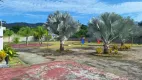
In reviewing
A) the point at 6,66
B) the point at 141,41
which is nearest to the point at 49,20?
the point at 6,66

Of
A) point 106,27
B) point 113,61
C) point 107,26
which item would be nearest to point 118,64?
point 113,61

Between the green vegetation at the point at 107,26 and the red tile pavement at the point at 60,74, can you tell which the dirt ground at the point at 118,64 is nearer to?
the red tile pavement at the point at 60,74

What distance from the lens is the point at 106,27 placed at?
34.6 metres

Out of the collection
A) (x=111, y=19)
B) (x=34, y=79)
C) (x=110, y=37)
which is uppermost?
(x=111, y=19)

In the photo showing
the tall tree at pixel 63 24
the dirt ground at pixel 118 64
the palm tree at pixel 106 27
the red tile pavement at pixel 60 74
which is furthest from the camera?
the tall tree at pixel 63 24

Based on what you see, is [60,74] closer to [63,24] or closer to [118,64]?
[118,64]

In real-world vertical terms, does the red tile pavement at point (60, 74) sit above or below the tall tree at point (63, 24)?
below

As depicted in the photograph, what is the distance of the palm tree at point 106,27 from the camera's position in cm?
3453

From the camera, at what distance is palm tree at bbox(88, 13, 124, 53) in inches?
1359

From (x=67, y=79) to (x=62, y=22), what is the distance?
25.0 m

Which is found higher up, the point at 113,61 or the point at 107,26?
the point at 107,26

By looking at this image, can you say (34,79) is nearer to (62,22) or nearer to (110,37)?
(110,37)

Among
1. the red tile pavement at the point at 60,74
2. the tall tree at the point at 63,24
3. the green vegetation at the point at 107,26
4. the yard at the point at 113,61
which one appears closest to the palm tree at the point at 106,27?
the green vegetation at the point at 107,26

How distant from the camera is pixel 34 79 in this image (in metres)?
14.5
